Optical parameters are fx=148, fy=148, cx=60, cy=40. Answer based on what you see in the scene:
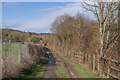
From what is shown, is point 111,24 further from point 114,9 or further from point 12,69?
point 12,69

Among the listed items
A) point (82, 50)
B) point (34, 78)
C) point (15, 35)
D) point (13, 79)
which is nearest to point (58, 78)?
point (34, 78)

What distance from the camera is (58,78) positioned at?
8.80 m

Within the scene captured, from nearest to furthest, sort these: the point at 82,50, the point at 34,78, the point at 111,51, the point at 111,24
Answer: the point at 34,78 → the point at 111,51 → the point at 111,24 → the point at 82,50

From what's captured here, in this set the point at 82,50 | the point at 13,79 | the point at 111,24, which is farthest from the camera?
the point at 82,50

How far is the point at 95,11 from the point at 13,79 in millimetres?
7354

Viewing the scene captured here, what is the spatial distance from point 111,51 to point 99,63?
1.21 m

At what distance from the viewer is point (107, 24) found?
10.3m

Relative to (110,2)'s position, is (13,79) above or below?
below

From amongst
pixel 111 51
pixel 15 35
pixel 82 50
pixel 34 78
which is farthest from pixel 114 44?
pixel 15 35

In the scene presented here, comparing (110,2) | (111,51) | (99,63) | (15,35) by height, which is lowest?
(99,63)

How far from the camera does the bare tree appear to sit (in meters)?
9.90

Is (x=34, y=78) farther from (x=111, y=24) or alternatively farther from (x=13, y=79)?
(x=111, y=24)

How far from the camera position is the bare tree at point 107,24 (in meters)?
9.90

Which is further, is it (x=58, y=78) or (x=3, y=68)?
(x=58, y=78)
